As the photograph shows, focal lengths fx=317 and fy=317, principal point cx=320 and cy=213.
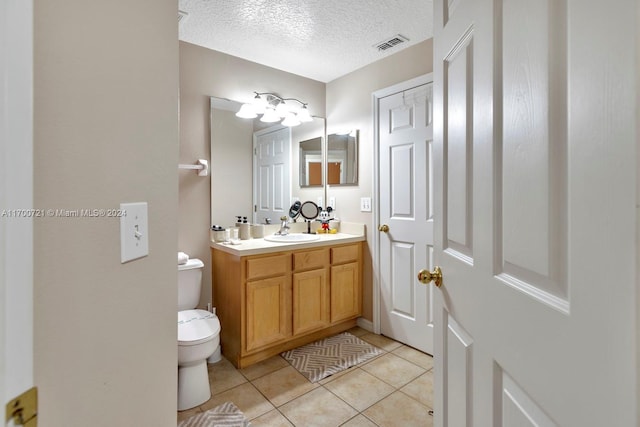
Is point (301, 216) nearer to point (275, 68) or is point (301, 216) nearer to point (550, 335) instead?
point (275, 68)

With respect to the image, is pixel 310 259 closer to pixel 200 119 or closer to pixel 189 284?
pixel 189 284

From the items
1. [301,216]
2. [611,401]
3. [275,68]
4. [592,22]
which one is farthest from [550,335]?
[275,68]

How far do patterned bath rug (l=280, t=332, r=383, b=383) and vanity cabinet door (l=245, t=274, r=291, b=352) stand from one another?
0.20 metres

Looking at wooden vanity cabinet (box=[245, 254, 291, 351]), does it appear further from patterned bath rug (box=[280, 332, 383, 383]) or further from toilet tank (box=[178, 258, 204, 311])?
toilet tank (box=[178, 258, 204, 311])

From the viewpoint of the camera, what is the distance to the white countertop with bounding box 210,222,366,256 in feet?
7.18

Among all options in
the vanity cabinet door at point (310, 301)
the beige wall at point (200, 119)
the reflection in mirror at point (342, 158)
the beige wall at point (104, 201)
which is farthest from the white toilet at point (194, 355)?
the reflection in mirror at point (342, 158)

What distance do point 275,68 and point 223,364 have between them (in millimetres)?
2465

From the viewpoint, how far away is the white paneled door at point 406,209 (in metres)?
2.42

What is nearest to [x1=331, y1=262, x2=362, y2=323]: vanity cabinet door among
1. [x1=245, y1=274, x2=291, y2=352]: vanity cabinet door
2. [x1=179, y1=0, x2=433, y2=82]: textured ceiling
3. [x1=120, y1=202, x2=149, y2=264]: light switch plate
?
[x1=245, y1=274, x2=291, y2=352]: vanity cabinet door

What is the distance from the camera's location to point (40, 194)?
1.48ft

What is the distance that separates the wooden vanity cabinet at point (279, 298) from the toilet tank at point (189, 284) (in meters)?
0.17

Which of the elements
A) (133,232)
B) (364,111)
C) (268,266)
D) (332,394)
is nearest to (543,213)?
(133,232)
